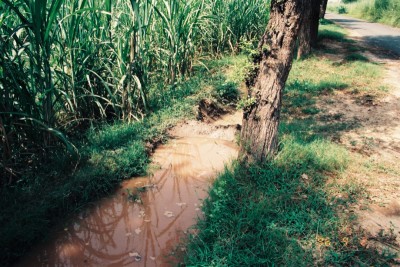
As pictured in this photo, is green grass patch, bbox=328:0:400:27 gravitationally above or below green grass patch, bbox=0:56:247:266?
above

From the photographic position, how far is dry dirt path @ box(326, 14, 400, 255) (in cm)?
262

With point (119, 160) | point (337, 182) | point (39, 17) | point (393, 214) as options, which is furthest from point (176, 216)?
point (39, 17)

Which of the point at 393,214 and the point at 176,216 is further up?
the point at 393,214

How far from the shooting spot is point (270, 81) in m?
3.13

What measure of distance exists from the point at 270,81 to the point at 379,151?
180 cm

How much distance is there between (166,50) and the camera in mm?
5121

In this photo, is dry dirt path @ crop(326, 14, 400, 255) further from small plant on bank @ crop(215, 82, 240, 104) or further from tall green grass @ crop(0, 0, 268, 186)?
tall green grass @ crop(0, 0, 268, 186)

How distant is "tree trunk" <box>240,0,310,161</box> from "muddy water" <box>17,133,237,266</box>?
0.58 metres

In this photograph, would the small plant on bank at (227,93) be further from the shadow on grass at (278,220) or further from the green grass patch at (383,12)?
the green grass patch at (383,12)

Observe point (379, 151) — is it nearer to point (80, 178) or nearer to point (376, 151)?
point (376, 151)

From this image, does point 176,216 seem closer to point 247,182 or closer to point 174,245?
point 174,245

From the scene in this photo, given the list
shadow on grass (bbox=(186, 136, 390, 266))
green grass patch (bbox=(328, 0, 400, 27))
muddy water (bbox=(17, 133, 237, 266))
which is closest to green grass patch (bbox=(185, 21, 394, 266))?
shadow on grass (bbox=(186, 136, 390, 266))

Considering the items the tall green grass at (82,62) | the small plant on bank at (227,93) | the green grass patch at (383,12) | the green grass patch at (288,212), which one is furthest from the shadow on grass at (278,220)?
the green grass patch at (383,12)

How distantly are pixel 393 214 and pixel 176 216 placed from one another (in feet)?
6.38
